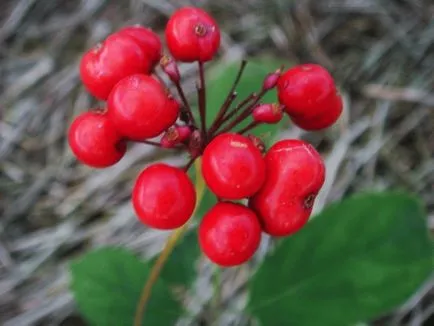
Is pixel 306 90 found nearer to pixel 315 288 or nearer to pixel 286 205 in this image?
pixel 286 205

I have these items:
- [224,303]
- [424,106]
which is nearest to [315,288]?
[224,303]

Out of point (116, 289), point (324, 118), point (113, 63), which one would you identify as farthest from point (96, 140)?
point (116, 289)

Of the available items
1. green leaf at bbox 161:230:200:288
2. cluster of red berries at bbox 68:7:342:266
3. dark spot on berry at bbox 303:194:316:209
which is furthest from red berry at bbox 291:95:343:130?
green leaf at bbox 161:230:200:288

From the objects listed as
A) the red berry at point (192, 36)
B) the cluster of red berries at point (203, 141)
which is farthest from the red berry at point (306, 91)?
the red berry at point (192, 36)

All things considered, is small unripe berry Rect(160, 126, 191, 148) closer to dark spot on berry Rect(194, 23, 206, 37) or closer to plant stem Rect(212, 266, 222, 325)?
dark spot on berry Rect(194, 23, 206, 37)

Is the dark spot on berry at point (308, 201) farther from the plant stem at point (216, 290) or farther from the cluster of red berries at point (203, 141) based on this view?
the plant stem at point (216, 290)

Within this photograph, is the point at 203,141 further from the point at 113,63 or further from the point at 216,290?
the point at 216,290
